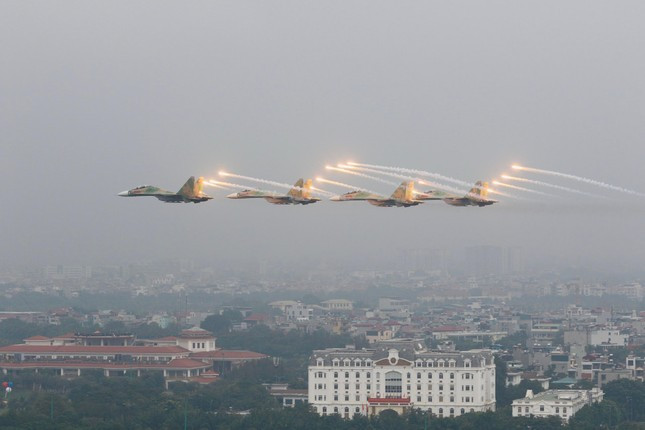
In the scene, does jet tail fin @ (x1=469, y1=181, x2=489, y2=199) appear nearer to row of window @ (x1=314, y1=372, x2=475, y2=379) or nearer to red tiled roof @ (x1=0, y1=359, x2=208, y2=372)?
row of window @ (x1=314, y1=372, x2=475, y2=379)

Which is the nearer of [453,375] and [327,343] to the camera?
[453,375]

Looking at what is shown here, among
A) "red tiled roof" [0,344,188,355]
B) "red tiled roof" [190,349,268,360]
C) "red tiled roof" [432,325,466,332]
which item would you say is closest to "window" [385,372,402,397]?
"red tiled roof" [190,349,268,360]

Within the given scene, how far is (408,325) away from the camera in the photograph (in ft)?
564

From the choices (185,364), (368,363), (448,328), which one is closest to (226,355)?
(185,364)

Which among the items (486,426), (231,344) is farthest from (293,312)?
(486,426)

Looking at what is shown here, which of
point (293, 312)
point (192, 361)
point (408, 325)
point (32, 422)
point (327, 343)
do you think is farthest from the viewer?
point (293, 312)

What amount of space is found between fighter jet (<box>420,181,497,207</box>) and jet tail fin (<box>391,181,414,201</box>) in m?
0.48

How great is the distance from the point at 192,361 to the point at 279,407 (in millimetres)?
29253

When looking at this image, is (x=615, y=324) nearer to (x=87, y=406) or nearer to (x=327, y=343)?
(x=327, y=343)

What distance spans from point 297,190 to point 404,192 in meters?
3.56

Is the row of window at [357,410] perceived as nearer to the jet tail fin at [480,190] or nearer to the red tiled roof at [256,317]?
the jet tail fin at [480,190]

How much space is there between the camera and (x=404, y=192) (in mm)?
60719

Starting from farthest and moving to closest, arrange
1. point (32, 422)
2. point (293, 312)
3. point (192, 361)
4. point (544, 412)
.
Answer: point (293, 312)
point (192, 361)
point (544, 412)
point (32, 422)

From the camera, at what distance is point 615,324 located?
174 metres
